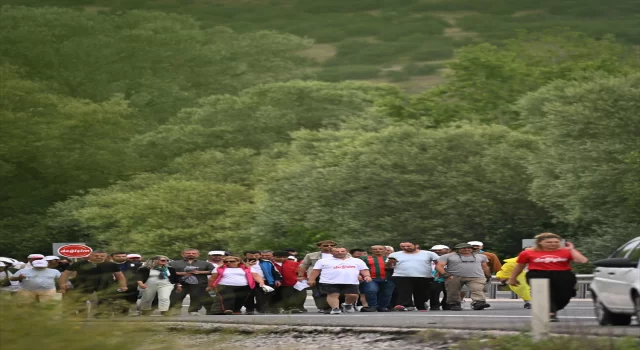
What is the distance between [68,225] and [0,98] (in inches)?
352

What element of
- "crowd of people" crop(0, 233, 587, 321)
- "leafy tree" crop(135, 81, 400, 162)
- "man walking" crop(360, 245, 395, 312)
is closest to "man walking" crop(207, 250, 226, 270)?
"crowd of people" crop(0, 233, 587, 321)

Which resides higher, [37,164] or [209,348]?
[37,164]

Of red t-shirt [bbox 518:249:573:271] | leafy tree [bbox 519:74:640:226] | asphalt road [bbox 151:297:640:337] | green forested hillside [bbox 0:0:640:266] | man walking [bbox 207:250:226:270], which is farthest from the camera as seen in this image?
green forested hillside [bbox 0:0:640:266]

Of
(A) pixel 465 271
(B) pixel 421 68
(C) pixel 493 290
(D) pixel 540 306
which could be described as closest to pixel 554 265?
(D) pixel 540 306

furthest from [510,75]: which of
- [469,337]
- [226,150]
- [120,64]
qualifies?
[469,337]

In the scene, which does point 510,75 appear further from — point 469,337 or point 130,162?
point 469,337

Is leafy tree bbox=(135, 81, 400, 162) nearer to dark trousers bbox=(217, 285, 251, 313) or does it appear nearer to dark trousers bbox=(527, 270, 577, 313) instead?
dark trousers bbox=(217, 285, 251, 313)

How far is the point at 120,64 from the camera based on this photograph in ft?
326

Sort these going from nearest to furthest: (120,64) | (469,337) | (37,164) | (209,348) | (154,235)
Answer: (209,348) < (469,337) < (154,235) < (37,164) < (120,64)

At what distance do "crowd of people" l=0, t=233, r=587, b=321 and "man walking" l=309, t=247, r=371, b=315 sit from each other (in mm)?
18

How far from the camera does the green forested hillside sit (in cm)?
5191

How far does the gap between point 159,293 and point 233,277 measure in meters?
1.45

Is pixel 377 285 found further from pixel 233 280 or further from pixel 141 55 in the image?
pixel 141 55

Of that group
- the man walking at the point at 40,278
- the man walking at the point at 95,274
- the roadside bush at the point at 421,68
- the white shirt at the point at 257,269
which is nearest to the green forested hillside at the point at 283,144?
the white shirt at the point at 257,269
